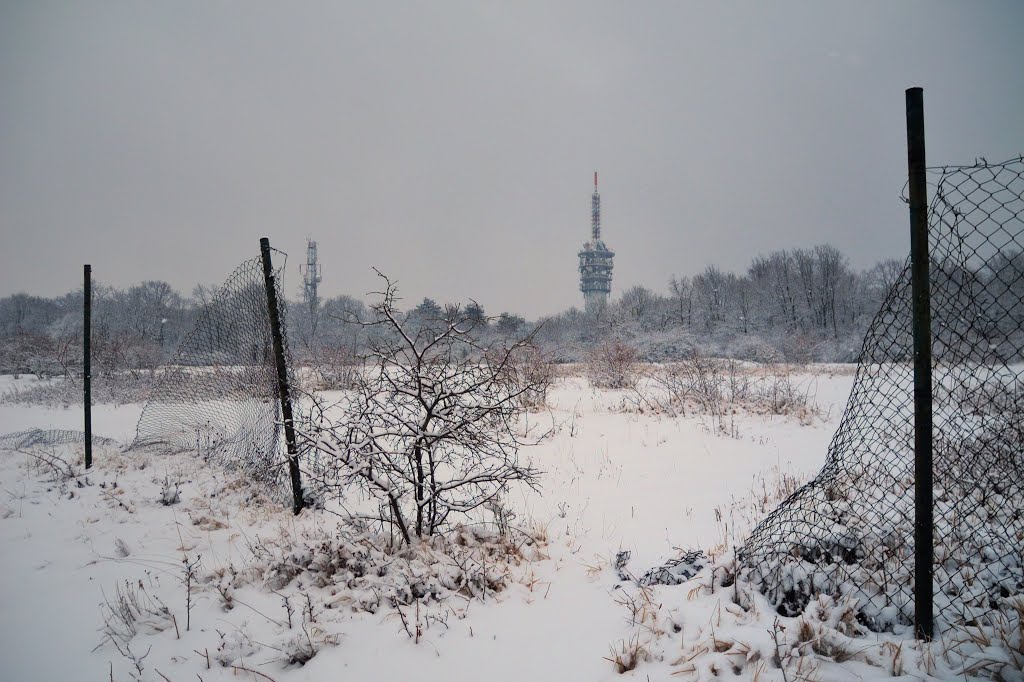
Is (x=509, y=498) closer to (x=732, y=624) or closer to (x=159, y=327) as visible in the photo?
(x=732, y=624)

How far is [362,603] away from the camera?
316 cm

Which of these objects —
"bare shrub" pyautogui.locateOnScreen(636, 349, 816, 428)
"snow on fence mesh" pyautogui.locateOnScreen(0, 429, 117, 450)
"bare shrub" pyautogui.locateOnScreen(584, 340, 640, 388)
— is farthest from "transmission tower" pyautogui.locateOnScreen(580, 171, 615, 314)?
"snow on fence mesh" pyautogui.locateOnScreen(0, 429, 117, 450)

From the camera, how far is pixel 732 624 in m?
2.78

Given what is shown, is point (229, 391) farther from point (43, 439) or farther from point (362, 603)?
point (43, 439)

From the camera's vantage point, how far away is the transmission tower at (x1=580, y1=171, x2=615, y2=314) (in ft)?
446

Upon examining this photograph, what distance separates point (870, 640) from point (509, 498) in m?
3.71

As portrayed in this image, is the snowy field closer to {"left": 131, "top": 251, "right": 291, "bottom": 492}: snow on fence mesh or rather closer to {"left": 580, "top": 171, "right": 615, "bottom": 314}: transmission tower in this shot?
{"left": 131, "top": 251, "right": 291, "bottom": 492}: snow on fence mesh

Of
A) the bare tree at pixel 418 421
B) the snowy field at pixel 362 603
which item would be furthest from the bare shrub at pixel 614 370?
the bare tree at pixel 418 421

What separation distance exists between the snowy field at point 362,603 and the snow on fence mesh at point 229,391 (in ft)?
2.11

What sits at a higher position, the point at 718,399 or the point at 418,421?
the point at 418,421

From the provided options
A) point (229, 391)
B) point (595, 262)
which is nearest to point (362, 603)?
point (229, 391)

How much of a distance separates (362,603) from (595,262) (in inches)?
5456

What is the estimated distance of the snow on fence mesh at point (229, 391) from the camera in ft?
17.4

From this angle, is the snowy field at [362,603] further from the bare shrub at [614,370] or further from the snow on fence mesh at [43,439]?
the bare shrub at [614,370]
